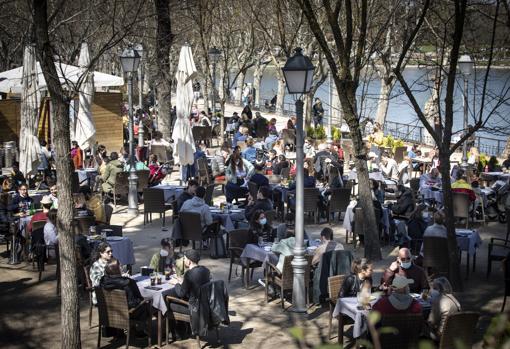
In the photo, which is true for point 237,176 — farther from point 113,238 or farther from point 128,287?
point 128,287

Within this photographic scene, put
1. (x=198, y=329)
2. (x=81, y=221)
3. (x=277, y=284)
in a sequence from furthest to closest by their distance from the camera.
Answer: (x=81, y=221), (x=277, y=284), (x=198, y=329)

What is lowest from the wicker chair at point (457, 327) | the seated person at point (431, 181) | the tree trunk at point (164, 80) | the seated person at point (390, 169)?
the wicker chair at point (457, 327)

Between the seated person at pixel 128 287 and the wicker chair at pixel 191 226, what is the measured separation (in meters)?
4.80

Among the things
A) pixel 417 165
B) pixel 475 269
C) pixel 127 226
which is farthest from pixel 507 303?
pixel 417 165

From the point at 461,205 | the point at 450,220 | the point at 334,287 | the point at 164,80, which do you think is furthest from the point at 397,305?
the point at 164,80

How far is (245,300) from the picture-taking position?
42.6 feet

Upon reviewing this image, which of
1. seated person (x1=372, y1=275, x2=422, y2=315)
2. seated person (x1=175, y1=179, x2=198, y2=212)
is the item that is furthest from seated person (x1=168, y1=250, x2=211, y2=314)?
seated person (x1=175, y1=179, x2=198, y2=212)

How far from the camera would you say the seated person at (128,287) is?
1053cm

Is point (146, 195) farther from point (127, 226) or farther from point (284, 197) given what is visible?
point (284, 197)

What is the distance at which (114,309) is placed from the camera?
10.5m

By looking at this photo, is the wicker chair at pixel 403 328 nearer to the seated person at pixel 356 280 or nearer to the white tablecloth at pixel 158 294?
the seated person at pixel 356 280

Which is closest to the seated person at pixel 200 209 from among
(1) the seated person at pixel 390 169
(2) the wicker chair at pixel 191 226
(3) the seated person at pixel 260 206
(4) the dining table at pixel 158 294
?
(2) the wicker chair at pixel 191 226

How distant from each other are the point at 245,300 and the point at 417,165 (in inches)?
577

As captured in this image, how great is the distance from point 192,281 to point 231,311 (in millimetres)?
1942
